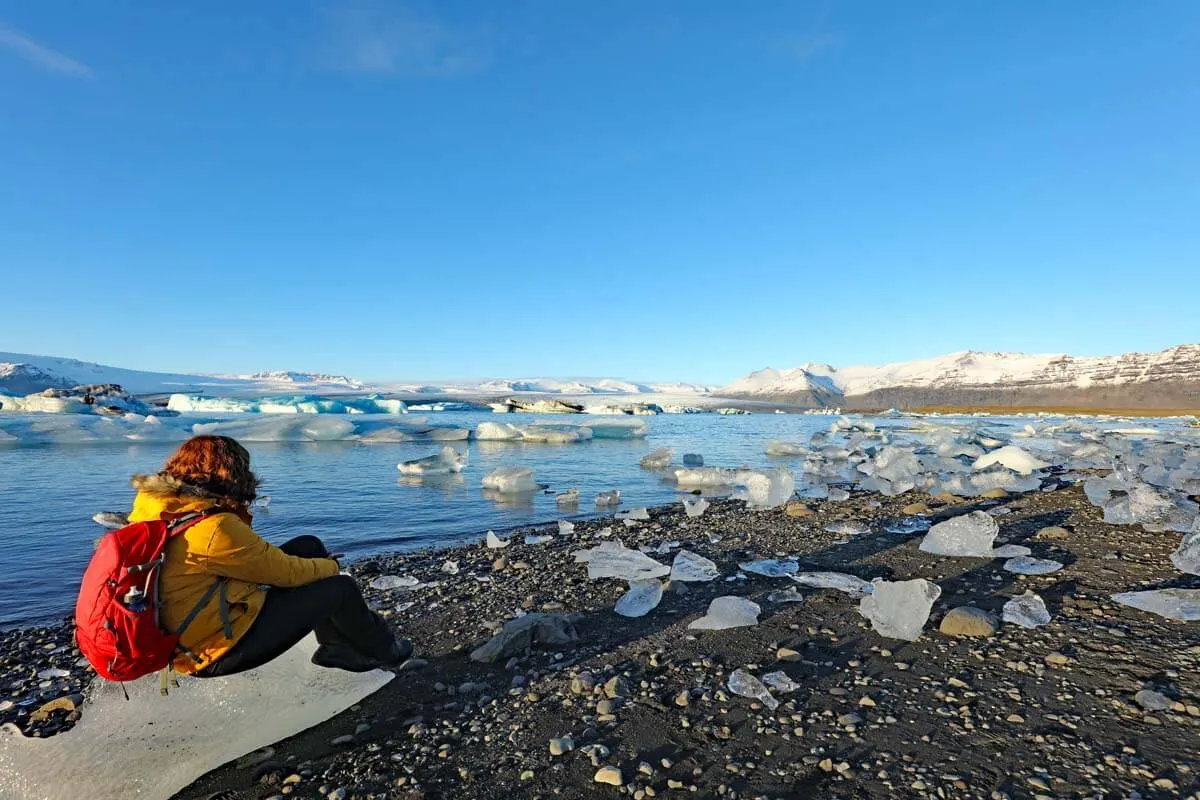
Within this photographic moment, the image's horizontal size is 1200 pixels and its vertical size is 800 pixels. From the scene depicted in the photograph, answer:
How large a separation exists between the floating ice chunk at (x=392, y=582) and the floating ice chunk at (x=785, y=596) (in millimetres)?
3002

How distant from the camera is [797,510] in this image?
307 inches

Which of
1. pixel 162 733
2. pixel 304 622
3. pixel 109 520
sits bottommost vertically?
pixel 109 520

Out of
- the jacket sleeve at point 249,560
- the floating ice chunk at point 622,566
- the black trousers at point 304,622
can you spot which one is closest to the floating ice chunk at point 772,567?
the floating ice chunk at point 622,566

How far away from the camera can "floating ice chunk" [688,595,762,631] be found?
11.7 ft

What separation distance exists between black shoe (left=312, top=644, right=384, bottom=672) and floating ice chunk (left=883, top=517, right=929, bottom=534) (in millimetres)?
5614

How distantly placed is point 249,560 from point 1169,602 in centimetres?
486

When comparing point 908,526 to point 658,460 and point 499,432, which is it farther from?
point 499,432

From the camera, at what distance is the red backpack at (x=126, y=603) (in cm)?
183

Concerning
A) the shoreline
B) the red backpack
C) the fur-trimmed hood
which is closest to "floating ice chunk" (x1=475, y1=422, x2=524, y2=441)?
the shoreline

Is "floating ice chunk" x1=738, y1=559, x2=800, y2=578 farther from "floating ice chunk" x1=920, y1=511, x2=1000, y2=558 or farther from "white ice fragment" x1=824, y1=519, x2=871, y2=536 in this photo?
"white ice fragment" x1=824, y1=519, x2=871, y2=536

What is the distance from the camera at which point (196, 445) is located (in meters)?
2.25

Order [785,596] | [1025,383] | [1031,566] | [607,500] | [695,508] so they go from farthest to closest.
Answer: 1. [1025,383]
2. [607,500]
3. [695,508]
4. [1031,566]
5. [785,596]

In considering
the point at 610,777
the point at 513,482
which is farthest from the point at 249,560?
the point at 513,482

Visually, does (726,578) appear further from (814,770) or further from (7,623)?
(7,623)
